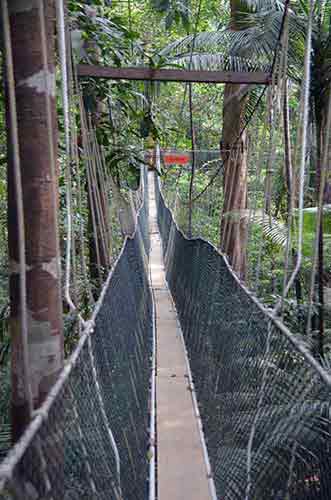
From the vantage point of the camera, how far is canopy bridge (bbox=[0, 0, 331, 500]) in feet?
3.32

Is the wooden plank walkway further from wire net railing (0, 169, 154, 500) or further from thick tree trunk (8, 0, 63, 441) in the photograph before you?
thick tree trunk (8, 0, 63, 441)

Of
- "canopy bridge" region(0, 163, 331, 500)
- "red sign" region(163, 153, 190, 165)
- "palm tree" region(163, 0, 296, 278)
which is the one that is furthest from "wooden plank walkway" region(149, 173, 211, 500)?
"red sign" region(163, 153, 190, 165)

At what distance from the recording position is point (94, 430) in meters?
1.25

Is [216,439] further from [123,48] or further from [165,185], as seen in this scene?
[165,185]

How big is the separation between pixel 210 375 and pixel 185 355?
1205 millimetres

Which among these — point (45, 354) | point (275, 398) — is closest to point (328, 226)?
point (275, 398)

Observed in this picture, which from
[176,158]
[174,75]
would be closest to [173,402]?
[174,75]

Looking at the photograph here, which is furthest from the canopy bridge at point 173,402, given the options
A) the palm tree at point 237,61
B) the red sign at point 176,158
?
the red sign at point 176,158

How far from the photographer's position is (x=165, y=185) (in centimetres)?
1267

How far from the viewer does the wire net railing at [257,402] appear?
113 cm

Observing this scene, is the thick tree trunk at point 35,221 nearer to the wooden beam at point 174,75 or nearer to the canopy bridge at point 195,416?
the canopy bridge at point 195,416

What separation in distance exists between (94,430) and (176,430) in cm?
136

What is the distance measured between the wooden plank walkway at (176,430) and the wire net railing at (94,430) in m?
0.09

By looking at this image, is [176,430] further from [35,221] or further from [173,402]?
[35,221]
